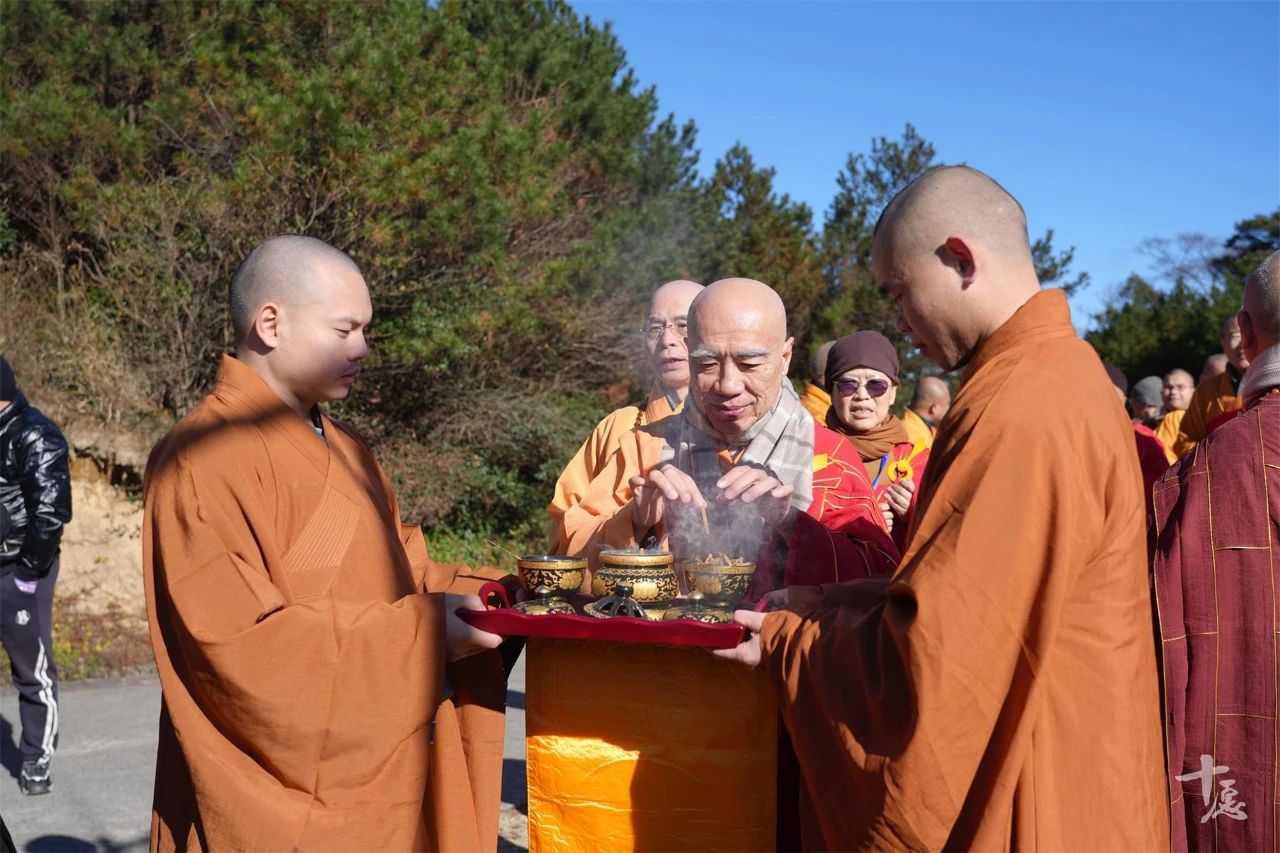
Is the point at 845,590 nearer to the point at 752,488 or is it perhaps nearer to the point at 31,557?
the point at 752,488

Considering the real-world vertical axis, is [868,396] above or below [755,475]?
above

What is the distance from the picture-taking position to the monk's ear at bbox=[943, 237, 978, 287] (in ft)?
7.76

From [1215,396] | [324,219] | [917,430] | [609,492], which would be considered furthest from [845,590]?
[324,219]

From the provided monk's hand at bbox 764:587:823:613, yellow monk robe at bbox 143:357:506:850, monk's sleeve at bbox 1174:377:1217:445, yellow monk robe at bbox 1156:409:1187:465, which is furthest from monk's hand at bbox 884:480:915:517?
yellow monk robe at bbox 1156:409:1187:465

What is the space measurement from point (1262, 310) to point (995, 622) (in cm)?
161

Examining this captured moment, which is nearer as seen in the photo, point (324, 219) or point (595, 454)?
point (595, 454)

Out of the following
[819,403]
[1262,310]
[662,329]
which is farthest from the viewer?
[819,403]

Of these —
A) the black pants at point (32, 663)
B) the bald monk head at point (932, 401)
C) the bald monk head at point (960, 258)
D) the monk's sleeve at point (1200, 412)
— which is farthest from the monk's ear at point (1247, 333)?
the black pants at point (32, 663)

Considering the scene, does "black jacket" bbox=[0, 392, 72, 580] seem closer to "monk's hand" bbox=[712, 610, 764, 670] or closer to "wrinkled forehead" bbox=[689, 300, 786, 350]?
"wrinkled forehead" bbox=[689, 300, 786, 350]

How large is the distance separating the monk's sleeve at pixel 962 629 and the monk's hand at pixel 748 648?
1.14 feet

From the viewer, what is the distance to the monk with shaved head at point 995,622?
2.12 metres

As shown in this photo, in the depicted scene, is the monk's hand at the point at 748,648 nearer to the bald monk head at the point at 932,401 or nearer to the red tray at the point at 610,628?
the red tray at the point at 610,628

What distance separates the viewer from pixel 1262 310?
3.09 m

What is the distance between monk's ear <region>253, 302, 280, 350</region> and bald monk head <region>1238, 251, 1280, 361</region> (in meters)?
2.68
